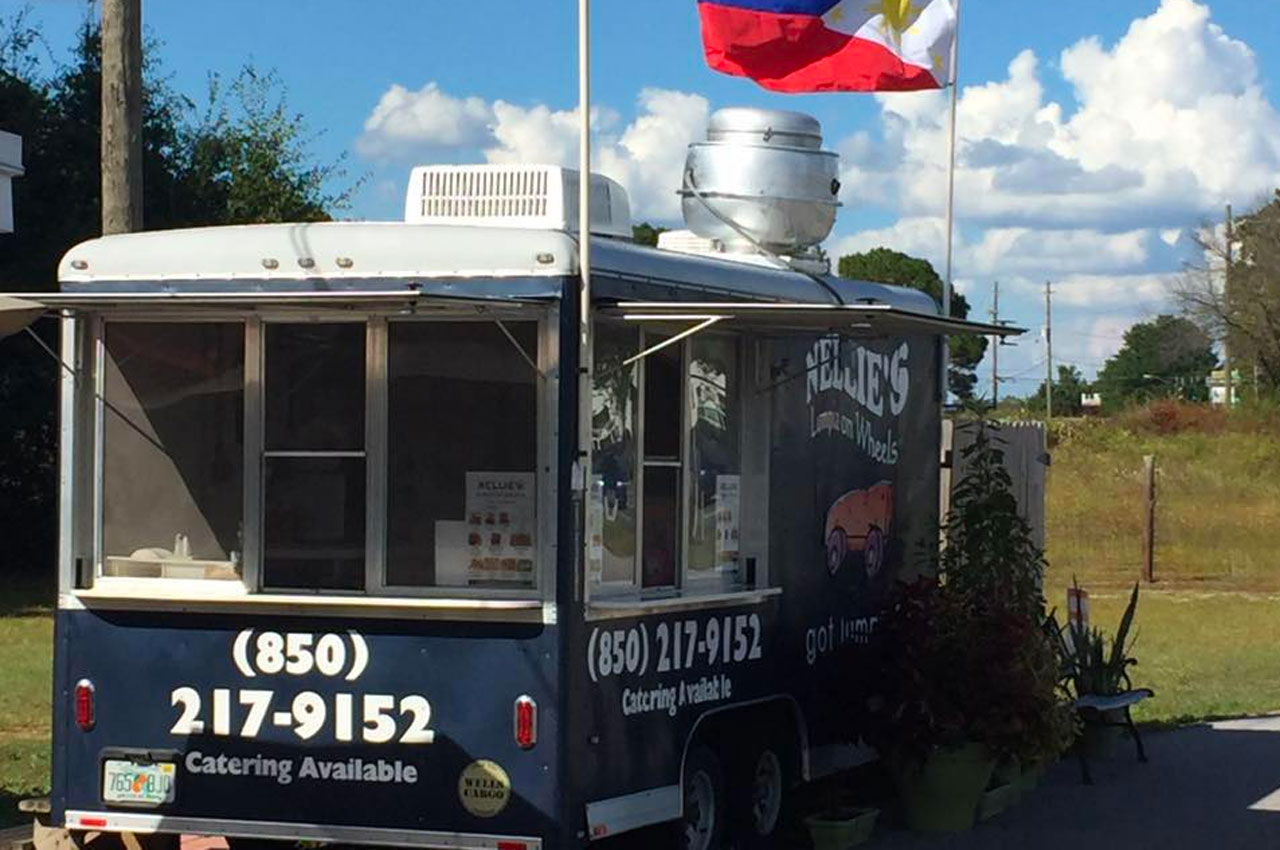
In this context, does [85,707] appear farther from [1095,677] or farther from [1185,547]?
[1185,547]

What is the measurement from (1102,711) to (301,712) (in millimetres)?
6786

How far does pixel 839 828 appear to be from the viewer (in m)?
9.86

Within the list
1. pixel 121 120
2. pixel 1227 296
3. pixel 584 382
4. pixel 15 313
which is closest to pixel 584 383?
pixel 584 382

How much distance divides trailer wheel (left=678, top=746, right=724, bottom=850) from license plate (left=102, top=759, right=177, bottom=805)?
2167 mm

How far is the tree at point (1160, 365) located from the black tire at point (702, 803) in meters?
55.4

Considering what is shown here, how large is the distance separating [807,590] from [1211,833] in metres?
2.74

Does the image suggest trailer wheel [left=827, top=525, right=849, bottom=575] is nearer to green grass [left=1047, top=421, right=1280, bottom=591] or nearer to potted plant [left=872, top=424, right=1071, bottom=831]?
potted plant [left=872, top=424, right=1071, bottom=831]

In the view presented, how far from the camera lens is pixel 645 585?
28.3ft

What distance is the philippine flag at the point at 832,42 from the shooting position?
10.1 metres

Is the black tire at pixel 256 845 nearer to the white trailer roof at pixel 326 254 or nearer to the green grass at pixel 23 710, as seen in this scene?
the green grass at pixel 23 710

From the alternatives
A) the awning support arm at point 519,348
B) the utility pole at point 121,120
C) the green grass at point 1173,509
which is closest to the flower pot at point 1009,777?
the awning support arm at point 519,348

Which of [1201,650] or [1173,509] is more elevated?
[1173,509]

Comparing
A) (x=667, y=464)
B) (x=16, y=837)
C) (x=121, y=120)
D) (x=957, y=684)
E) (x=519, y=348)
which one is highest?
(x=121, y=120)

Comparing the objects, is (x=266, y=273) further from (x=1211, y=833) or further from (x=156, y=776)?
(x=1211, y=833)
